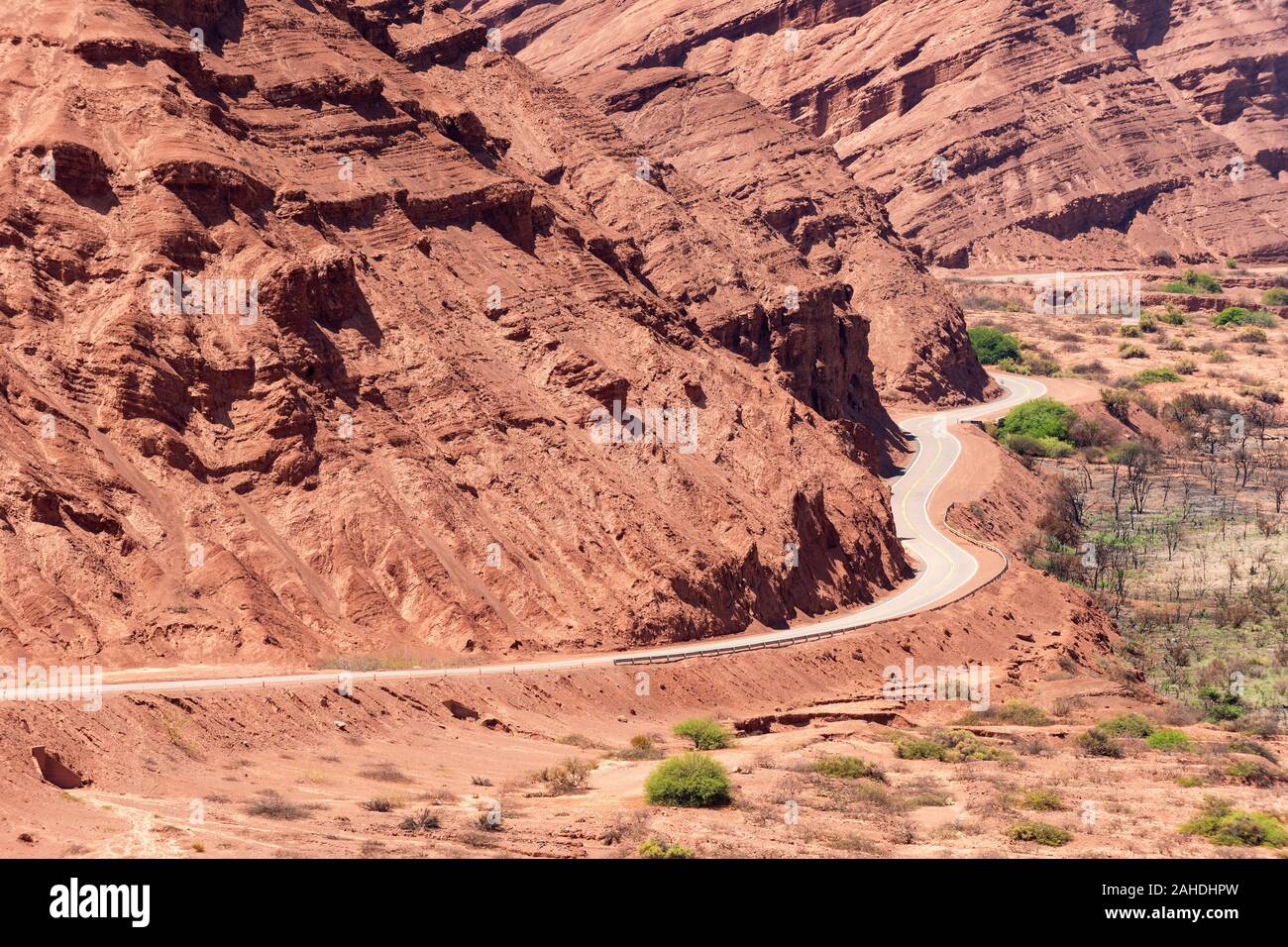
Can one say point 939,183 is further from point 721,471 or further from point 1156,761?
point 1156,761

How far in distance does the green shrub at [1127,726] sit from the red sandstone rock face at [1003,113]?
369ft

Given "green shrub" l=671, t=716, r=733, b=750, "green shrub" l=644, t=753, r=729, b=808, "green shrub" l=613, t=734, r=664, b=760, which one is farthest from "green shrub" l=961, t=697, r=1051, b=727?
"green shrub" l=644, t=753, r=729, b=808

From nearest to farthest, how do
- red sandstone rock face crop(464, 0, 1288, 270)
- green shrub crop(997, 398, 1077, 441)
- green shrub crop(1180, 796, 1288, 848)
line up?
green shrub crop(1180, 796, 1288, 848) < green shrub crop(997, 398, 1077, 441) < red sandstone rock face crop(464, 0, 1288, 270)

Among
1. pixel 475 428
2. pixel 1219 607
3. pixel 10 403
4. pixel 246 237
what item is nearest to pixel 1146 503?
pixel 1219 607

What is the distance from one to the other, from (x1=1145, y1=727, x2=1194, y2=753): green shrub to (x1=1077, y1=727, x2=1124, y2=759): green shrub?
3.23 feet

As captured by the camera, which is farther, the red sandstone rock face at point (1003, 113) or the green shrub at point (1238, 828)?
the red sandstone rock face at point (1003, 113)

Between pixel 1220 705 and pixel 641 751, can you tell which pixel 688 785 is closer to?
pixel 641 751

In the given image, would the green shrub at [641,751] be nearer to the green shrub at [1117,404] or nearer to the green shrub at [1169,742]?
the green shrub at [1169,742]

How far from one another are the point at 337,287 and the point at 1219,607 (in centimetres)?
3749

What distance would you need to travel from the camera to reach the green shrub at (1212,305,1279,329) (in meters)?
150

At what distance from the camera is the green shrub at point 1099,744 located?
1795 inches

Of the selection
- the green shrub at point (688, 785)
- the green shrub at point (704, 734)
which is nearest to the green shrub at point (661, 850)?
the green shrub at point (688, 785)

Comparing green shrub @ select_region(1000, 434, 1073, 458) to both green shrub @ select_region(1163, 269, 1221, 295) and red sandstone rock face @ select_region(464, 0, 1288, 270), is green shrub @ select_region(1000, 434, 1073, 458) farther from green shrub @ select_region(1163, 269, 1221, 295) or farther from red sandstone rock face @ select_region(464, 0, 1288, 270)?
red sandstone rock face @ select_region(464, 0, 1288, 270)

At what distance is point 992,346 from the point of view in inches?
5413
